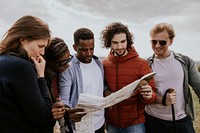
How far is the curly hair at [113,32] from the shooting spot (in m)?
3.55

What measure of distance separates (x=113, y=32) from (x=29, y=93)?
1.91m

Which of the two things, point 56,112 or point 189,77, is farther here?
point 189,77

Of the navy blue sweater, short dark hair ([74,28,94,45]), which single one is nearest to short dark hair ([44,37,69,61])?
short dark hair ([74,28,94,45])

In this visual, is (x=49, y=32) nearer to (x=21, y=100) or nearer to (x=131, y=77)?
(x=21, y=100)

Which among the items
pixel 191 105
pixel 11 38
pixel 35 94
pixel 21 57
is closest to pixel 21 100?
pixel 35 94

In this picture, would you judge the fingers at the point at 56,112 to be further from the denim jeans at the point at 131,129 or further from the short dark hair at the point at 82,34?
the denim jeans at the point at 131,129

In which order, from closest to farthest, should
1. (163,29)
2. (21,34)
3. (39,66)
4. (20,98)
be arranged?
(20,98), (21,34), (39,66), (163,29)

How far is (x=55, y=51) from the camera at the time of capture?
274cm

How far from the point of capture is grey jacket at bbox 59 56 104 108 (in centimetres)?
302

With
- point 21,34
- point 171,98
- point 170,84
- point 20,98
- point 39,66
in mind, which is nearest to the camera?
point 20,98

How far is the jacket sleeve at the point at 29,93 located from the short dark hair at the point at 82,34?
1.38m

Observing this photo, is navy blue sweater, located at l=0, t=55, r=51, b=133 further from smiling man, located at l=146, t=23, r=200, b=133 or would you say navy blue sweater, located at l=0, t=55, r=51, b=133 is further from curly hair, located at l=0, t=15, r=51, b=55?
smiling man, located at l=146, t=23, r=200, b=133

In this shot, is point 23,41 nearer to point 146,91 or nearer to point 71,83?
point 71,83

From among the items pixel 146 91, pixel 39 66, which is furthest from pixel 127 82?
pixel 39 66
